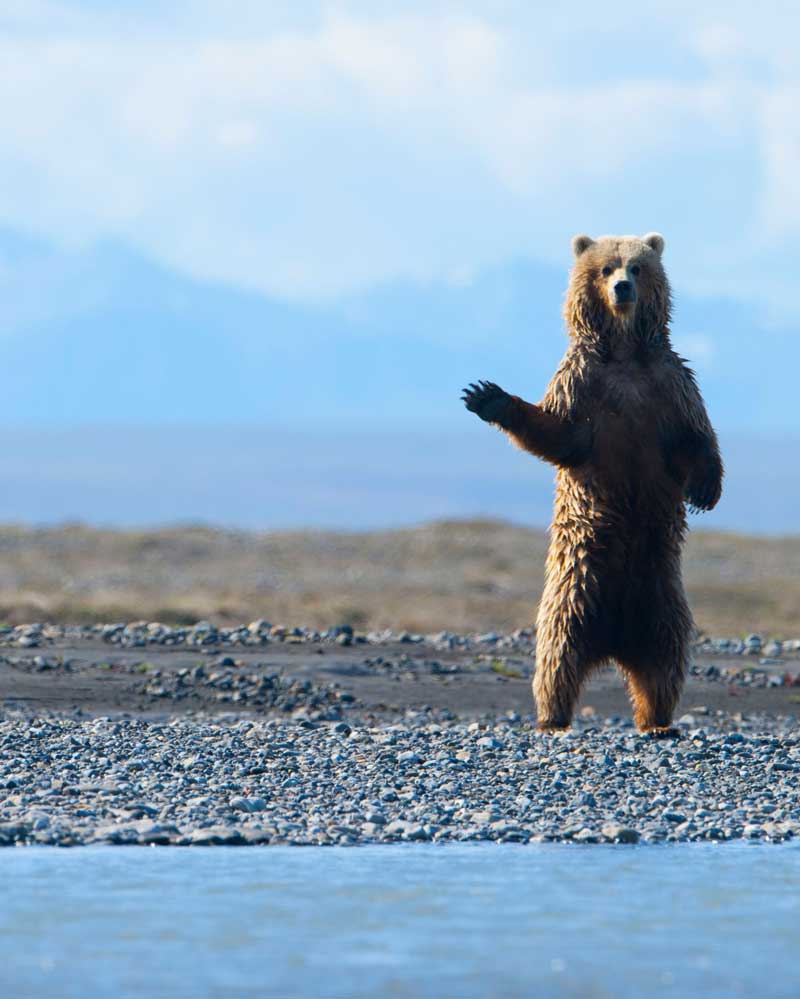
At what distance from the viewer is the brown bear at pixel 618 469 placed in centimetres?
1202

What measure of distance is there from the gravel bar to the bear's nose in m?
2.70

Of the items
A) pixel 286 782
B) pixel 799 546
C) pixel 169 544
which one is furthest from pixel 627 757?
pixel 799 546

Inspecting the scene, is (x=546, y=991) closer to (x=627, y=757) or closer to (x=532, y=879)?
(x=532, y=879)

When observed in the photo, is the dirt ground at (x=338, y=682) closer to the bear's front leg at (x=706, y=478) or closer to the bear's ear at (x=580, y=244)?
the bear's front leg at (x=706, y=478)

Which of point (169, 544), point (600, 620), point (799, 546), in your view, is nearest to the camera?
point (600, 620)

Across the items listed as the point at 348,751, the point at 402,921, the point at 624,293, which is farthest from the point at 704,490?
the point at 402,921

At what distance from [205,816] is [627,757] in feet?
9.14

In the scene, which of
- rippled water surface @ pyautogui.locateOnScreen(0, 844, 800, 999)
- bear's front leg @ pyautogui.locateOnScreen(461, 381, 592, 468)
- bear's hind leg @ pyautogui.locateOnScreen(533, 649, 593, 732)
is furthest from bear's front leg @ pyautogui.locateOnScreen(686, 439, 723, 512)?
rippled water surface @ pyautogui.locateOnScreen(0, 844, 800, 999)

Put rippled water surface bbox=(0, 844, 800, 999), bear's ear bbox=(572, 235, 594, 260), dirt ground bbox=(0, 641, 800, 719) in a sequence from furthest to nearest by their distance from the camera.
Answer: dirt ground bbox=(0, 641, 800, 719) < bear's ear bbox=(572, 235, 594, 260) < rippled water surface bbox=(0, 844, 800, 999)

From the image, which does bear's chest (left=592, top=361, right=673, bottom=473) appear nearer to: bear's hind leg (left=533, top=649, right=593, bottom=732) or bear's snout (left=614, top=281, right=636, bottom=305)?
bear's snout (left=614, top=281, right=636, bottom=305)

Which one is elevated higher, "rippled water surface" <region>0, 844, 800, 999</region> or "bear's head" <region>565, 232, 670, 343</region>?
"bear's head" <region>565, 232, 670, 343</region>

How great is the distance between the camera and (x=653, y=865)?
910 cm

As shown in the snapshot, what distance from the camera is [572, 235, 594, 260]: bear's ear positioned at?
1253 centimetres

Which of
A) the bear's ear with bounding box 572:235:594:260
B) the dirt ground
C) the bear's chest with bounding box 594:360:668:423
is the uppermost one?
the bear's ear with bounding box 572:235:594:260
